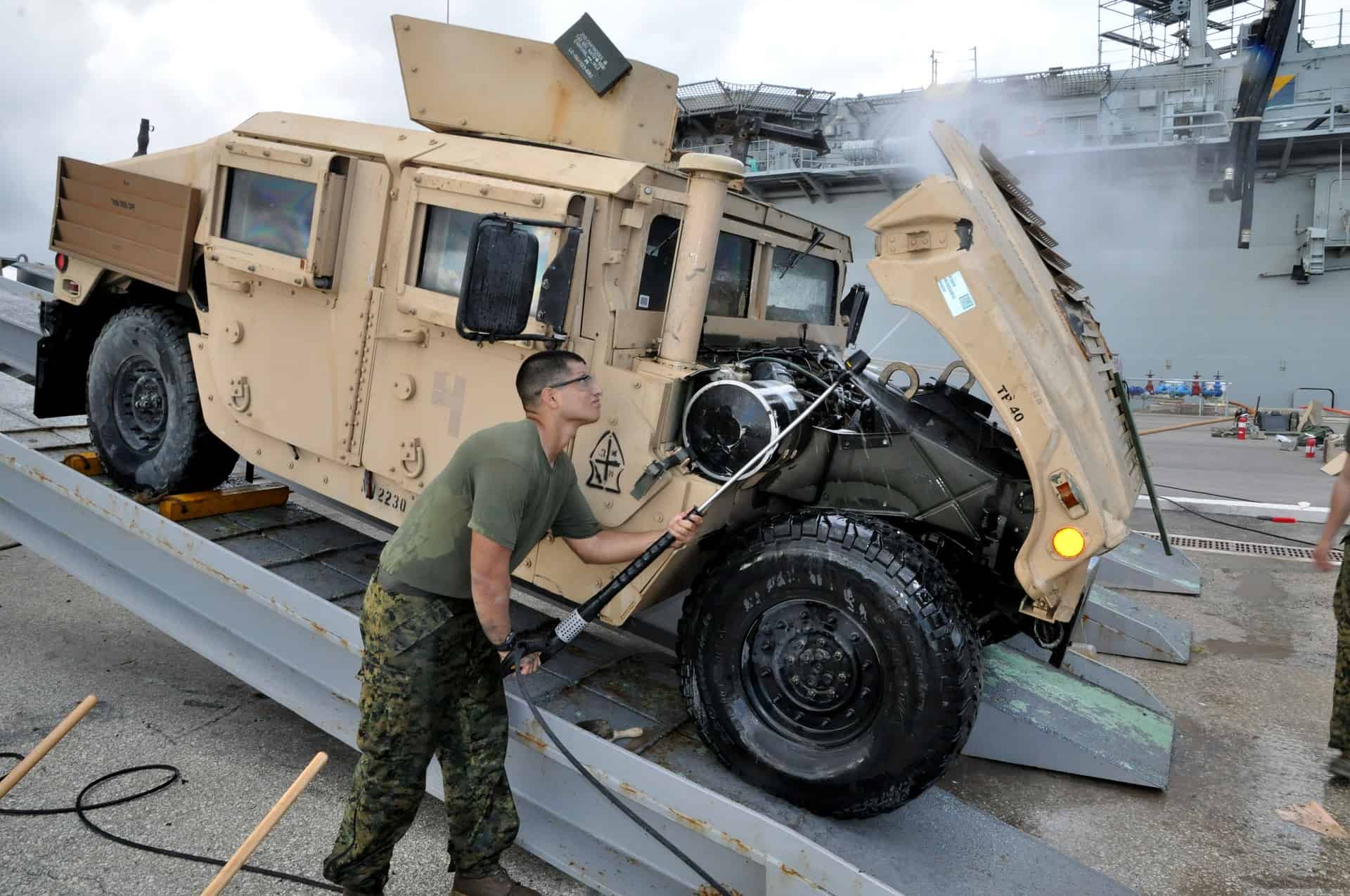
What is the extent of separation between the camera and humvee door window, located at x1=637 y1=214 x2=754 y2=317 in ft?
10.7

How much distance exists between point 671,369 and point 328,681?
175 centimetres

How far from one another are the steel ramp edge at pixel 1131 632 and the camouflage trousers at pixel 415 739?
372 centimetres

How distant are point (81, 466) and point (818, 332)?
3.75m

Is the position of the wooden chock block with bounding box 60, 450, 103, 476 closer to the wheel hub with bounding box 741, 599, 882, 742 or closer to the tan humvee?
the tan humvee

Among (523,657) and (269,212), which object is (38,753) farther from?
(269,212)

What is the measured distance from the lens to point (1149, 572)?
22.4 feet

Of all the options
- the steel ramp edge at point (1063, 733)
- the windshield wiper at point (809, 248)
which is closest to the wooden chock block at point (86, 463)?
the windshield wiper at point (809, 248)

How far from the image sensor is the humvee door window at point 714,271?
3.26m

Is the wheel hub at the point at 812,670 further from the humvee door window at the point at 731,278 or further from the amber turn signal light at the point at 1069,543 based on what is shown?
the humvee door window at the point at 731,278

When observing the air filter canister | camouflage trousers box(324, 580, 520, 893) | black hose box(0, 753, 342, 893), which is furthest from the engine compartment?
black hose box(0, 753, 342, 893)

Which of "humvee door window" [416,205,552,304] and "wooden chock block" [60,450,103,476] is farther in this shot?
"wooden chock block" [60,450,103,476]

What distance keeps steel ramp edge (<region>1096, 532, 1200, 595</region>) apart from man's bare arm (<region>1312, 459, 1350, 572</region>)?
8.95 feet

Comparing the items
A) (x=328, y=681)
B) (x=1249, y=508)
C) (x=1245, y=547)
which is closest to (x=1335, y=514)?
(x=328, y=681)

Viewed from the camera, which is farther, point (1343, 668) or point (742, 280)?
point (742, 280)
